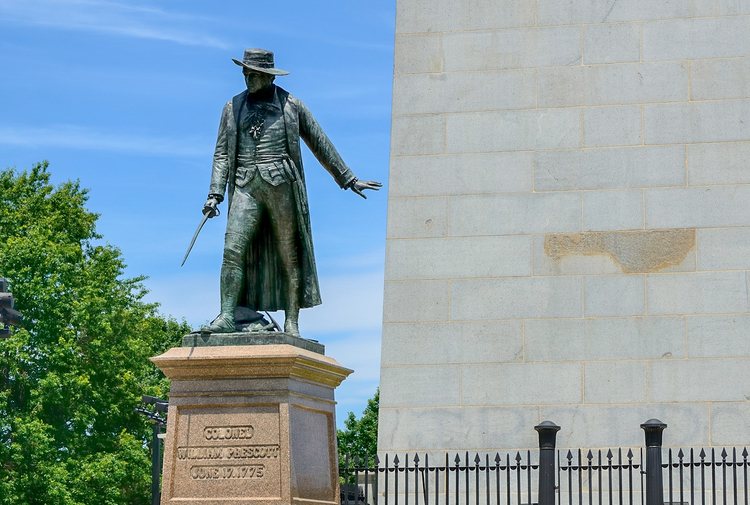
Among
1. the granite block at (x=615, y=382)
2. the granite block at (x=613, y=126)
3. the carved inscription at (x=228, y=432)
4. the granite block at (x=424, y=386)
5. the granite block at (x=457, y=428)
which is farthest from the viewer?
the granite block at (x=613, y=126)

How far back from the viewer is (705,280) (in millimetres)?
13805

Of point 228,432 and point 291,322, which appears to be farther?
point 291,322

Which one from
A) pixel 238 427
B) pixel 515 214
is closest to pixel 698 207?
pixel 515 214

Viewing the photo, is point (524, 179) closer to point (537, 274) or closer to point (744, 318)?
point (537, 274)

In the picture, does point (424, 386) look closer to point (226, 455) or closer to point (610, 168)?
point (610, 168)

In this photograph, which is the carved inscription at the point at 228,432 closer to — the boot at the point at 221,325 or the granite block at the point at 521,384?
the boot at the point at 221,325

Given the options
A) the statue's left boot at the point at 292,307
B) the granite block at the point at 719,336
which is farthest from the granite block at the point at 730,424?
the statue's left boot at the point at 292,307

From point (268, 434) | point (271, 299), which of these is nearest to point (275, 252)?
point (271, 299)

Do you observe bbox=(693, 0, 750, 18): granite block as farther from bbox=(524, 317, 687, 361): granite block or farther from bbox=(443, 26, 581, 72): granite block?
bbox=(524, 317, 687, 361): granite block

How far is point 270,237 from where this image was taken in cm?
1091

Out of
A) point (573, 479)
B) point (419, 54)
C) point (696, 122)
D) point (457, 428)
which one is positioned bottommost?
point (573, 479)

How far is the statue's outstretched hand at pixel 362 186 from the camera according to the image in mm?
11031

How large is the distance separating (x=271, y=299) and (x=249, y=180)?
3.76 feet

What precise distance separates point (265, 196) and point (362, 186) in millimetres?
980
